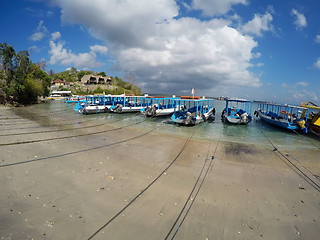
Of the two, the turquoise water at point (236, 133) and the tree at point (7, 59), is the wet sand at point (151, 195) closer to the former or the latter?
the turquoise water at point (236, 133)

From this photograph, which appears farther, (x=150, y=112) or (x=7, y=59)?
(x=7, y=59)

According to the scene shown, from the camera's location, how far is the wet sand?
4.12 metres

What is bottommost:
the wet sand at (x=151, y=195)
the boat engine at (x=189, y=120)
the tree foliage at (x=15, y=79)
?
the wet sand at (x=151, y=195)

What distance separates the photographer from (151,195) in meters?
5.58

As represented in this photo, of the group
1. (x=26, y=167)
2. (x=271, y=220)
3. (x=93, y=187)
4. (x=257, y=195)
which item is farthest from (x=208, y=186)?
(x=26, y=167)

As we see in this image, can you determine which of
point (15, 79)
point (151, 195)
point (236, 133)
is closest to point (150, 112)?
point (236, 133)

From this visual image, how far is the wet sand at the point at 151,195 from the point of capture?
13.5 ft

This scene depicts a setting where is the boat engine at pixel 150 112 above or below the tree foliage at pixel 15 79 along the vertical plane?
below

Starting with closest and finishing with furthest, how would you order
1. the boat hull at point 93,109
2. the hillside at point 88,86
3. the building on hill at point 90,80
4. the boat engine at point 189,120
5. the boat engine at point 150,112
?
the boat engine at point 189,120 → the boat engine at point 150,112 → the boat hull at point 93,109 → the hillside at point 88,86 → the building on hill at point 90,80

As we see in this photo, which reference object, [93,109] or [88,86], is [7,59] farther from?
[88,86]

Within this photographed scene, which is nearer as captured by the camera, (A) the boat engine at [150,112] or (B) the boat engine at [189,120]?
(B) the boat engine at [189,120]

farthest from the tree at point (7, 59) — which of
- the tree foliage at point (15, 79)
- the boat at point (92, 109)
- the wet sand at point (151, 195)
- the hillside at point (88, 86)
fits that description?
the wet sand at point (151, 195)

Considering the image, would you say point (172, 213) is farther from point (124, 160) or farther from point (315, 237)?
point (124, 160)

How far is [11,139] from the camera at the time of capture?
11.2 meters
